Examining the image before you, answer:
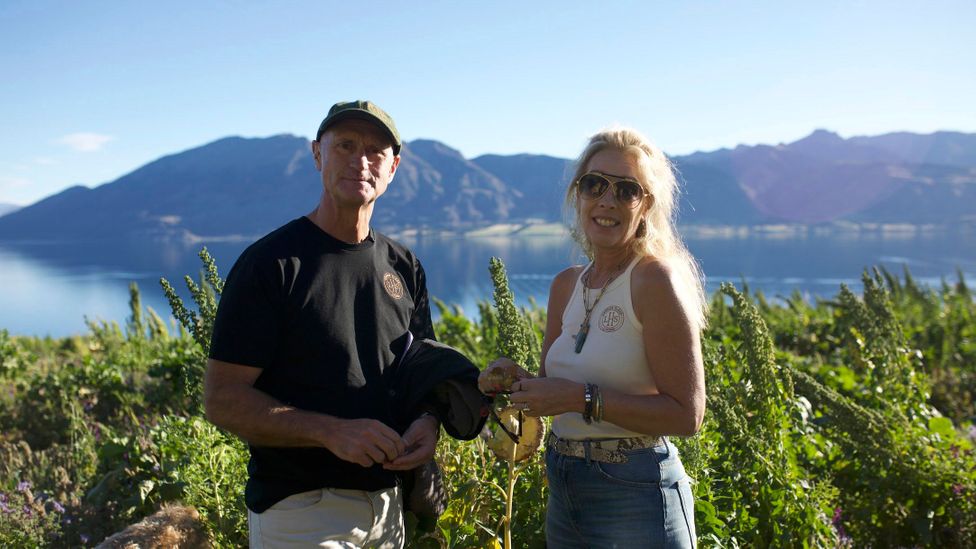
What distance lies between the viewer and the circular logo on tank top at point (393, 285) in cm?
294

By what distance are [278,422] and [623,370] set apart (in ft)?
4.08

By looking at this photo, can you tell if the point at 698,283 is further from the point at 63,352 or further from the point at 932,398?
the point at 63,352

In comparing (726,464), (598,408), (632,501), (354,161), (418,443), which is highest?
(354,161)

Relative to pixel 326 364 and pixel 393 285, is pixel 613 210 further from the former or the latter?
pixel 326 364

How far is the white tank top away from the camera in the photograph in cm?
253

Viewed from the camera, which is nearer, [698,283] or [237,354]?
[237,354]

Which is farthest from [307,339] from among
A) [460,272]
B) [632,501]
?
[460,272]

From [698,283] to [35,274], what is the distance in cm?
11978

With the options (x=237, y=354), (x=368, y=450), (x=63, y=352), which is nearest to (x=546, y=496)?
(x=368, y=450)

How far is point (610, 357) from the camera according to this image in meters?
2.56

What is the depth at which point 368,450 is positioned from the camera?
250cm

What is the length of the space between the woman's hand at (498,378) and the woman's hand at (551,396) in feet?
0.77

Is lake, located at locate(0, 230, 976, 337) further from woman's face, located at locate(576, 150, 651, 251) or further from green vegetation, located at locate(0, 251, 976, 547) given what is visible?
woman's face, located at locate(576, 150, 651, 251)

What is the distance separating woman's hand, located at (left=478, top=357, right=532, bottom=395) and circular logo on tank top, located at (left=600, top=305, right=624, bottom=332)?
1.29 feet
